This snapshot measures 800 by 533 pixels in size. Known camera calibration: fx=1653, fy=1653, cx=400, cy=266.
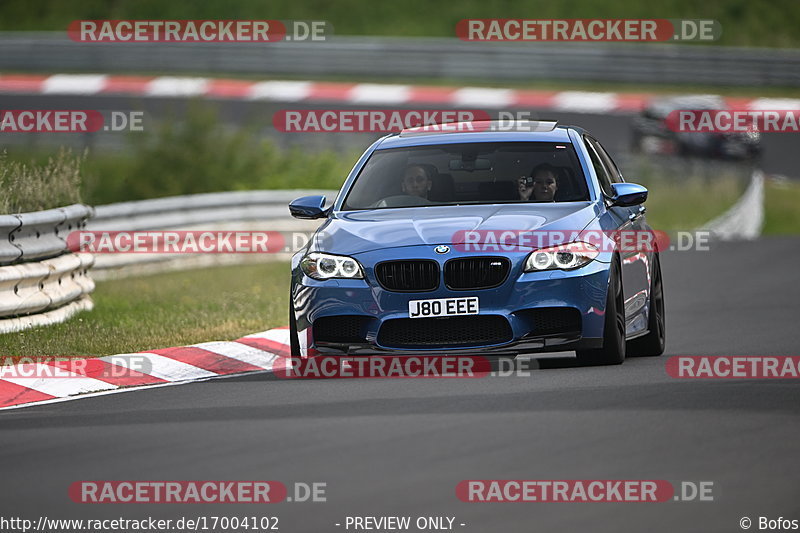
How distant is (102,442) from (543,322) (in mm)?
2926

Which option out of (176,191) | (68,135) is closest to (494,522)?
(176,191)

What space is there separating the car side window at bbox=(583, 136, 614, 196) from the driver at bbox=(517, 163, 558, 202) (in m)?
0.40

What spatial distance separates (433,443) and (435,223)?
2.76m

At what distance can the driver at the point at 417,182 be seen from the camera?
11.1 metres

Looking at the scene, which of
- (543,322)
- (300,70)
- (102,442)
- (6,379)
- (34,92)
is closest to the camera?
(102,442)

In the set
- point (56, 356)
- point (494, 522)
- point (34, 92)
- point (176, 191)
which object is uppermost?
point (34, 92)

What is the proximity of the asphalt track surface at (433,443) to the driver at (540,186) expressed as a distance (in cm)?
126

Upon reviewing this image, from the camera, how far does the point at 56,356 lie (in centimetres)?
1176

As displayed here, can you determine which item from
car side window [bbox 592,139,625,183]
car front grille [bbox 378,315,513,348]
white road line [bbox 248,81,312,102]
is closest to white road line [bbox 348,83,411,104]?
white road line [bbox 248,81,312,102]

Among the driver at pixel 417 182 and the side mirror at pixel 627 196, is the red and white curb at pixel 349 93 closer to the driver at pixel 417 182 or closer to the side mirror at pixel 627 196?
the driver at pixel 417 182

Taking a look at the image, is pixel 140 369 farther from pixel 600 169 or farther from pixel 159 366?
A: pixel 600 169

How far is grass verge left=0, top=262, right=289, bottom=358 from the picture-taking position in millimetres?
12328

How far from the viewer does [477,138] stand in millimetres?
11422

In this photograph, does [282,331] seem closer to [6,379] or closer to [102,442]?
[6,379]
